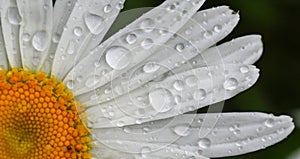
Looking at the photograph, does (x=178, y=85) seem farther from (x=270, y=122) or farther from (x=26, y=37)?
(x=26, y=37)

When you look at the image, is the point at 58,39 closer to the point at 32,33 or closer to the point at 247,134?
the point at 32,33

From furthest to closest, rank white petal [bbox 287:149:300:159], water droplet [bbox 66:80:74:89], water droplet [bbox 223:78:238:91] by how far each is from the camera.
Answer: white petal [bbox 287:149:300:159] → water droplet [bbox 66:80:74:89] → water droplet [bbox 223:78:238:91]

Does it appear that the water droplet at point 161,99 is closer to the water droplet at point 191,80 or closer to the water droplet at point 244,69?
the water droplet at point 191,80

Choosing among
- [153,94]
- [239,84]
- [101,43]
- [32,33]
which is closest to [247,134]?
[239,84]

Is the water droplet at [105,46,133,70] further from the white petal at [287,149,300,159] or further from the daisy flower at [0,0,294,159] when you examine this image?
the white petal at [287,149,300,159]

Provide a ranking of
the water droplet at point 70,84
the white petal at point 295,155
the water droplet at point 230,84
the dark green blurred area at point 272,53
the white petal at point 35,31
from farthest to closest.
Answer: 1. the dark green blurred area at point 272,53
2. the white petal at point 295,155
3. the water droplet at point 70,84
4. the white petal at point 35,31
5. the water droplet at point 230,84

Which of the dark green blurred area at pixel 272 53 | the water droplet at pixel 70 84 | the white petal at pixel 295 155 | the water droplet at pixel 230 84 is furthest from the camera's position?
the dark green blurred area at pixel 272 53

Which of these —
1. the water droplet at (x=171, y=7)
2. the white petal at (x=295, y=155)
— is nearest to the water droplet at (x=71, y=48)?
the water droplet at (x=171, y=7)

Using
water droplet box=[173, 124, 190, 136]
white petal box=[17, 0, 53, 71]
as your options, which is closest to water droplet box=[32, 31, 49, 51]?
white petal box=[17, 0, 53, 71]
